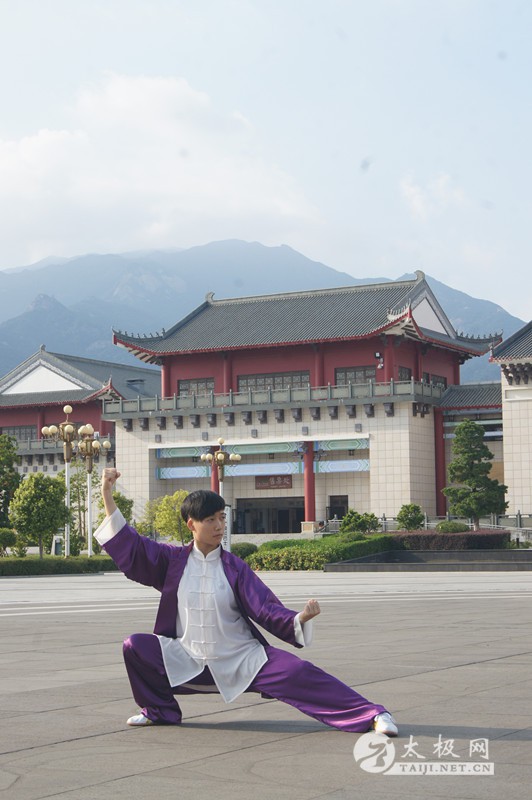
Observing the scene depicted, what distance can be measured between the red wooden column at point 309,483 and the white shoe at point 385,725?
45.0 m

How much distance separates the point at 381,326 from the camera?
159 feet

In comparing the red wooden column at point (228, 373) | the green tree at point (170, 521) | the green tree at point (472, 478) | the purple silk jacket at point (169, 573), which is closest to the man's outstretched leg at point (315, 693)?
the purple silk jacket at point (169, 573)

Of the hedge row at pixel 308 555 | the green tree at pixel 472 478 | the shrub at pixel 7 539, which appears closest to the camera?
the hedge row at pixel 308 555

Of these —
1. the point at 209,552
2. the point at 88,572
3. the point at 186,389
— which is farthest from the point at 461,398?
the point at 209,552

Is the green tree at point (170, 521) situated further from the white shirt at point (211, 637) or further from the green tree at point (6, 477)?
the white shirt at point (211, 637)

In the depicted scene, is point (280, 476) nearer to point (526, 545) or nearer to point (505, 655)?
point (526, 545)

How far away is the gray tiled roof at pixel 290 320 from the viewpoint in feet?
167

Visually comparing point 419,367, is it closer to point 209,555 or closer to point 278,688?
point 209,555

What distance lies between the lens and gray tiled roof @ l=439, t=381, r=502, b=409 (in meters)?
49.8

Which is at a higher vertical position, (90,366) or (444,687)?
(90,366)

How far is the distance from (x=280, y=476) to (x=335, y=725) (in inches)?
1861

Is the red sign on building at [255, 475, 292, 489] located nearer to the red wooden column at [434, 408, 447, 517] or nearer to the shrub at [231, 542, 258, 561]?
the red wooden column at [434, 408, 447, 517]

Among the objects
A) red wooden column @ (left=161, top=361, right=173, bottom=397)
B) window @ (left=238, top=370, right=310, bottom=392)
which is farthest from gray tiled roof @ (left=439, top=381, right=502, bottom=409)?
red wooden column @ (left=161, top=361, right=173, bottom=397)

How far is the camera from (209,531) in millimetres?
6086
